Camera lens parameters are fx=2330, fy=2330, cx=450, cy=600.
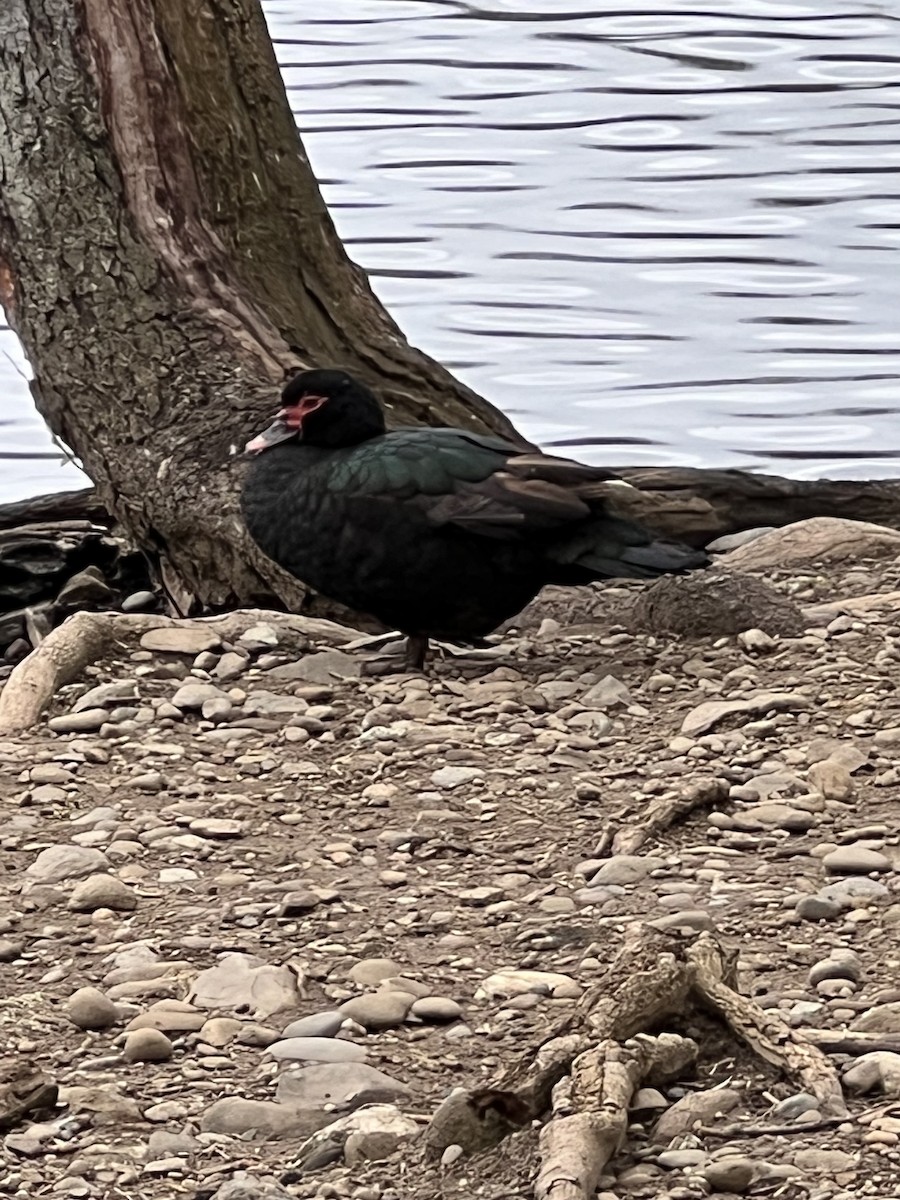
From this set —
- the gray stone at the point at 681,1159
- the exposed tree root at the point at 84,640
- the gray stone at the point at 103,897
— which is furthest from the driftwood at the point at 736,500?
the gray stone at the point at 681,1159

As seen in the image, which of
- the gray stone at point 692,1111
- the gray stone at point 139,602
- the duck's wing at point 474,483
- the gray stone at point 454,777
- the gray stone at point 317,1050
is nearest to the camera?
the gray stone at point 692,1111

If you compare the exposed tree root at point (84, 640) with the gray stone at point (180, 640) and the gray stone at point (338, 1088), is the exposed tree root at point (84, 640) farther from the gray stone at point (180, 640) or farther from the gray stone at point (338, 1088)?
the gray stone at point (338, 1088)

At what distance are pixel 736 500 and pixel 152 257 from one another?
1883 mm

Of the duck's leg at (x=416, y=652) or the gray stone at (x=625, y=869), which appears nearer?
the gray stone at (x=625, y=869)

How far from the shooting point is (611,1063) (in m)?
3.16

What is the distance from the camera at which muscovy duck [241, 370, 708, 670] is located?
5512 millimetres

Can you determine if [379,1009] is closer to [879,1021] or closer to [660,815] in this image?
[879,1021]

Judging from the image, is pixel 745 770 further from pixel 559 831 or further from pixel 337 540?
pixel 337 540

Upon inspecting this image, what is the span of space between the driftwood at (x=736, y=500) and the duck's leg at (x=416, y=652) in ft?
4.46

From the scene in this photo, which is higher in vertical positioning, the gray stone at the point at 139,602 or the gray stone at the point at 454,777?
→ the gray stone at the point at 454,777

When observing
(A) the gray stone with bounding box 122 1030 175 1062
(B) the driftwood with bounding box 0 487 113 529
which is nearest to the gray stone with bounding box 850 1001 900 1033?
(A) the gray stone with bounding box 122 1030 175 1062

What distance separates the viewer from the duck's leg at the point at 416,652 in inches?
223

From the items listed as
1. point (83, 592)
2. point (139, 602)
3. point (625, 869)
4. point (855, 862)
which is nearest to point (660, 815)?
point (625, 869)

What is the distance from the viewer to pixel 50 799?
4816 mm
